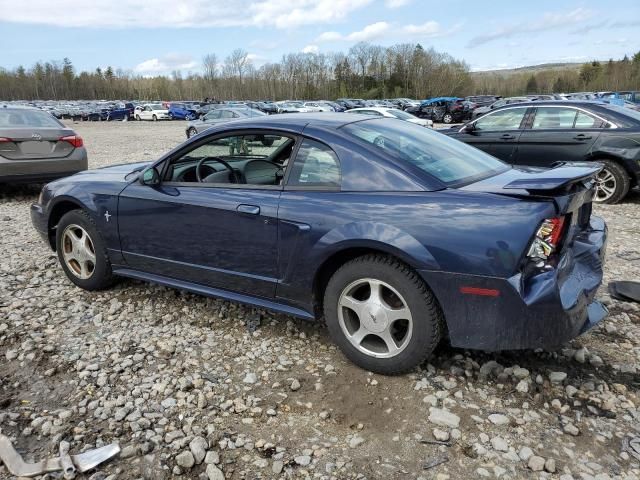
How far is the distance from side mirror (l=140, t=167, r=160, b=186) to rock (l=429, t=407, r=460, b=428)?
8.15ft

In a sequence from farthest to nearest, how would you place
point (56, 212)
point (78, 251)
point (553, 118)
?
1. point (553, 118)
2. point (56, 212)
3. point (78, 251)

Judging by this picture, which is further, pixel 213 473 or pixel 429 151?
pixel 429 151

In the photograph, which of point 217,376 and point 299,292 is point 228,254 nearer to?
point 299,292

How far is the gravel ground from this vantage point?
7.75ft

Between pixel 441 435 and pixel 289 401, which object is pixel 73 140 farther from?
pixel 441 435

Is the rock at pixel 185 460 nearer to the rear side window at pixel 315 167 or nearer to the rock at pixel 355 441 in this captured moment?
the rock at pixel 355 441

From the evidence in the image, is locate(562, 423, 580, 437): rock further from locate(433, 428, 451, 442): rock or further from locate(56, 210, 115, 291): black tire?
locate(56, 210, 115, 291): black tire

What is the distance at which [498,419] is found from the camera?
2617 mm

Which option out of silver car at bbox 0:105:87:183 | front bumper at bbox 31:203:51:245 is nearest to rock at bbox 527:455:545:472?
front bumper at bbox 31:203:51:245

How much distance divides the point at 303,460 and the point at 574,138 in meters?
7.07

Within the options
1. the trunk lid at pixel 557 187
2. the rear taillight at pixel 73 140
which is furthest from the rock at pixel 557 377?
the rear taillight at pixel 73 140

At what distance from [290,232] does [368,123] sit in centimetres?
100

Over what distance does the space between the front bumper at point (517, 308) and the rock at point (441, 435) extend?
463 mm

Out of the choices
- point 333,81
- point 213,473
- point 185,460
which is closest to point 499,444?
point 213,473
